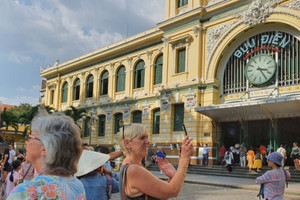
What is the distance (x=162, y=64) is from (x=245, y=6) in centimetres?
766

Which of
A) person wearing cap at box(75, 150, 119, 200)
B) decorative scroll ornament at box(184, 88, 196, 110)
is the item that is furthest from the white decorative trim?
person wearing cap at box(75, 150, 119, 200)

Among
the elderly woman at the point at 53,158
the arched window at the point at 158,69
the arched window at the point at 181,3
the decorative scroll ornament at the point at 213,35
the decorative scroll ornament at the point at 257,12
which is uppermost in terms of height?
the arched window at the point at 181,3

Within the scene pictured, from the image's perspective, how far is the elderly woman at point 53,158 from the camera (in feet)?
6.09

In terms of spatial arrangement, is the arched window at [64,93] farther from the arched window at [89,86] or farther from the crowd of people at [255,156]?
the crowd of people at [255,156]

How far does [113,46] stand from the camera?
28891mm

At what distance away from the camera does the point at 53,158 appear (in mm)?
1981

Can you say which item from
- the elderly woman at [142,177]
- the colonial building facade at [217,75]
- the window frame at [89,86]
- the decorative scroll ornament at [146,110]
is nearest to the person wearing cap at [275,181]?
the elderly woman at [142,177]

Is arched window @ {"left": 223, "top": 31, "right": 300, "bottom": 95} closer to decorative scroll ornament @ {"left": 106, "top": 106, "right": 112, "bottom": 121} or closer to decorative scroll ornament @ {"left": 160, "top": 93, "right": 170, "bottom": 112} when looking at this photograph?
decorative scroll ornament @ {"left": 160, "top": 93, "right": 170, "bottom": 112}

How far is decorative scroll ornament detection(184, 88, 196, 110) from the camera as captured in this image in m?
21.0

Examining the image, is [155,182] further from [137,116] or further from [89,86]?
[89,86]

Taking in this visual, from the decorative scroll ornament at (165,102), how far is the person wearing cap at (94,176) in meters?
19.0

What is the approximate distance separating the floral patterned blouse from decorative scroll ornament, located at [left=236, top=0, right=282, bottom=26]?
18.6 metres

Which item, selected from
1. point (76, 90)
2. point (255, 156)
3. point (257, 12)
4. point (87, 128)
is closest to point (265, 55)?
point (257, 12)

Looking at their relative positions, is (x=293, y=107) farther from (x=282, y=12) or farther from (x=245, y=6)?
(x=245, y=6)
